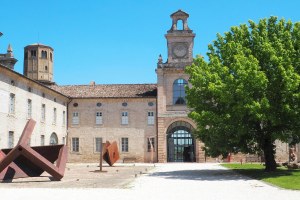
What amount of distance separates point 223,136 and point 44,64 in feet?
155

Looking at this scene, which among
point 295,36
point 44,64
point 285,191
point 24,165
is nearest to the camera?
point 285,191

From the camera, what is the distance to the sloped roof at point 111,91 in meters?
45.9

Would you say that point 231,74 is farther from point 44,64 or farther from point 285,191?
point 44,64

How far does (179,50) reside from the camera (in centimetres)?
4534

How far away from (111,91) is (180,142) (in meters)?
9.27

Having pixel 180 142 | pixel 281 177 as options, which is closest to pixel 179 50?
pixel 180 142

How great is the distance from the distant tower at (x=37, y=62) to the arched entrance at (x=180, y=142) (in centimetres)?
2717

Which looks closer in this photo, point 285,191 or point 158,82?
point 285,191

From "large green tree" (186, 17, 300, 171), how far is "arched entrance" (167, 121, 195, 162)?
19886 millimetres

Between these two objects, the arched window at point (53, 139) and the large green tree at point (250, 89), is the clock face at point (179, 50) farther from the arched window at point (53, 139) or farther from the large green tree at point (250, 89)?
the large green tree at point (250, 89)

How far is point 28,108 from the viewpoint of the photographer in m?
35.0

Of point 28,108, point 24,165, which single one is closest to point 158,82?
point 28,108

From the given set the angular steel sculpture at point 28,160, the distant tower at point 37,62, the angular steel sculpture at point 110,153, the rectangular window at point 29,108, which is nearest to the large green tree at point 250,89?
the angular steel sculpture at point 28,160

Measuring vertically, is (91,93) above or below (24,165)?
above
